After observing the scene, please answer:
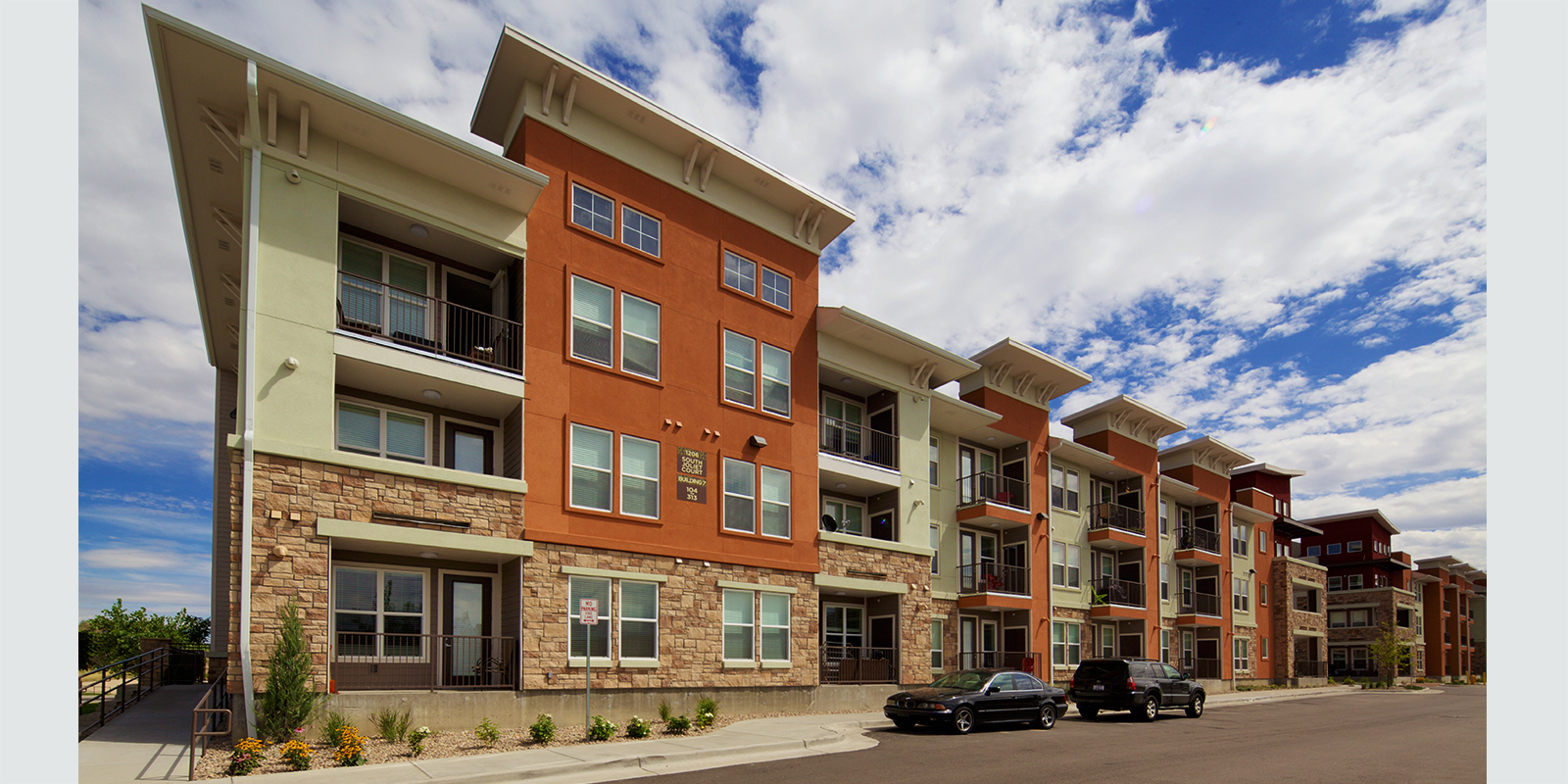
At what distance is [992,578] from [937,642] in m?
3.04

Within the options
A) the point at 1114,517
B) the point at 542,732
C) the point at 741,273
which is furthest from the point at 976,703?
the point at 1114,517

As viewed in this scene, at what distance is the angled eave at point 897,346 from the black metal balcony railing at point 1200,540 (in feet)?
70.4

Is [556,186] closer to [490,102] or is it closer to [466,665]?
[490,102]

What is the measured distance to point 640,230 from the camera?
22156 millimetres

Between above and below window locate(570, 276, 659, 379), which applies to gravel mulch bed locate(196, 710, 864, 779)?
below

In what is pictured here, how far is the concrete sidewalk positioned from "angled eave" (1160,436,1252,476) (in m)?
32.1

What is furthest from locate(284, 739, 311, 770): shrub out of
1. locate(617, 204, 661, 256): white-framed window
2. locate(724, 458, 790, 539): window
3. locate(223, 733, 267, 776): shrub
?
locate(617, 204, 661, 256): white-framed window

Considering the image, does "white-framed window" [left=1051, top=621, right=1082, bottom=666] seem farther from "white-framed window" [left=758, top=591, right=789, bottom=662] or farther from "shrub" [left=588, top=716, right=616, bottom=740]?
"shrub" [left=588, top=716, right=616, bottom=740]

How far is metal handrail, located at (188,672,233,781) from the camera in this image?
12207mm

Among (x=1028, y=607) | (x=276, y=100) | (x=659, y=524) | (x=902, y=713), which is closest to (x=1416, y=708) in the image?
(x=1028, y=607)

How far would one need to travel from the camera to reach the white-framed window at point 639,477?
20.7 m

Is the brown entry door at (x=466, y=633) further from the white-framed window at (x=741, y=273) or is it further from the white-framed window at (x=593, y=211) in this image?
the white-framed window at (x=741, y=273)

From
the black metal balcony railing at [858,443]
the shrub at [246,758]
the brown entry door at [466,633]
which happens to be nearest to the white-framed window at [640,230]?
the black metal balcony railing at [858,443]

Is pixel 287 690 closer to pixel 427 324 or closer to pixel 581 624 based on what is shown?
pixel 581 624
